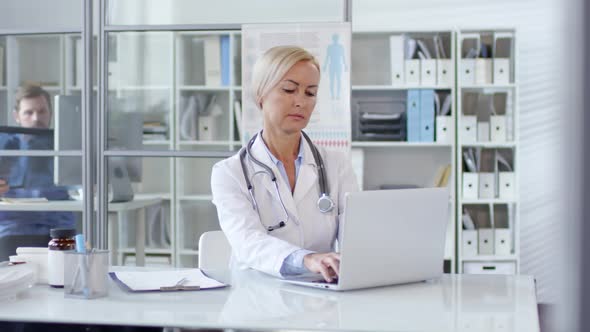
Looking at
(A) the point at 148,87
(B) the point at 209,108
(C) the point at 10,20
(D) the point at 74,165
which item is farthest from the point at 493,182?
(C) the point at 10,20

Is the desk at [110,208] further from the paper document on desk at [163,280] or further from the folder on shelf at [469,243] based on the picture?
the folder on shelf at [469,243]

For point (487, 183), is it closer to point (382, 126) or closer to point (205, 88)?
point (382, 126)

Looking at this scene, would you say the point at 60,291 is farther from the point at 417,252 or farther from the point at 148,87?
the point at 148,87

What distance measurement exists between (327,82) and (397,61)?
2.10 m

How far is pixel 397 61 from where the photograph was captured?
549 cm

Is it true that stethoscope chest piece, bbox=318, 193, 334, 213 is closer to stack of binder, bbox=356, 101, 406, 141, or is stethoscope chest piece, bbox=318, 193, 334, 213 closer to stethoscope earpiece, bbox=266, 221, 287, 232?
stethoscope earpiece, bbox=266, 221, 287, 232

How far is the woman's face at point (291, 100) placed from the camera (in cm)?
210

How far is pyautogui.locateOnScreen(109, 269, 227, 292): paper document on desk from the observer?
5.43 ft

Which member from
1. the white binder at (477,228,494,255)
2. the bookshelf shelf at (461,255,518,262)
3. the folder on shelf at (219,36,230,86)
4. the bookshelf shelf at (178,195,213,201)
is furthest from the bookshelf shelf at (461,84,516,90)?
the bookshelf shelf at (178,195,213,201)

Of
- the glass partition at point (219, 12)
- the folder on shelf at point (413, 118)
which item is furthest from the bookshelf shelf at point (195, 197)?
the folder on shelf at point (413, 118)

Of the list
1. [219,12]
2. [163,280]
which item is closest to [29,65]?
[219,12]

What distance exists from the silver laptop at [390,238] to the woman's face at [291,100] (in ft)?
1.72

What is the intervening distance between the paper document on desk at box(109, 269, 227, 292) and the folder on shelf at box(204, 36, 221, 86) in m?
3.06

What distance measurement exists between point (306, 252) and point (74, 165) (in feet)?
8.01
